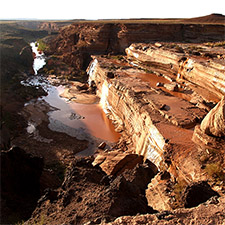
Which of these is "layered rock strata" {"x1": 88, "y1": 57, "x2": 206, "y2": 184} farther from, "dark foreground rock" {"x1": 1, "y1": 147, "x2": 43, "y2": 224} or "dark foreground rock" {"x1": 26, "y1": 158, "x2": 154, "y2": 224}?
"dark foreground rock" {"x1": 1, "y1": 147, "x2": 43, "y2": 224}

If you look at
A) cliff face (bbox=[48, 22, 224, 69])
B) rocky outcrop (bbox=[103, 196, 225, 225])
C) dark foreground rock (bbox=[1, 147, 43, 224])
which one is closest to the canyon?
rocky outcrop (bbox=[103, 196, 225, 225])

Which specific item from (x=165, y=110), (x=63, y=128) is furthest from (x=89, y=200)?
(x=63, y=128)

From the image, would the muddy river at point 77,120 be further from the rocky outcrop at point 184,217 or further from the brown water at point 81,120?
the rocky outcrop at point 184,217

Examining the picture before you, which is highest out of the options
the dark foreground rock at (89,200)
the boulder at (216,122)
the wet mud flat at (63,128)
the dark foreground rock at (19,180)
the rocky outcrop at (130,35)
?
Result: the rocky outcrop at (130,35)

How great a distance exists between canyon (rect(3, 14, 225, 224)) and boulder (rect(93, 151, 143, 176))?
0.05 m

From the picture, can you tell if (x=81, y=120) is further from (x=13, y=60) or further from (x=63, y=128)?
(x=13, y=60)

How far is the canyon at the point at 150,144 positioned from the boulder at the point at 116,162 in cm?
5

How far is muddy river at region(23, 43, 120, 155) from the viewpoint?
16297 millimetres

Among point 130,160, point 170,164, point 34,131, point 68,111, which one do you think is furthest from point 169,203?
point 68,111

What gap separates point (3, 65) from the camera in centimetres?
2809

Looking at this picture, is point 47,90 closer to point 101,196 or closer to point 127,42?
point 127,42

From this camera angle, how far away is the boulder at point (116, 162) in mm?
9672

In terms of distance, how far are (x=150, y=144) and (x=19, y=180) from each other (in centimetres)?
628

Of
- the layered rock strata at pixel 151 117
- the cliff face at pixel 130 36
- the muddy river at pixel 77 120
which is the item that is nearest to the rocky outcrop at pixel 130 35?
the cliff face at pixel 130 36
